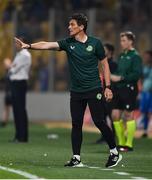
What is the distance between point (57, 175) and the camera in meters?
13.3

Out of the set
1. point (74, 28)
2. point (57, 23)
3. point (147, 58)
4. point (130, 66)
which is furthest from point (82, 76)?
point (57, 23)

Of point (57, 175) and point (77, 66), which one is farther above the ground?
point (77, 66)

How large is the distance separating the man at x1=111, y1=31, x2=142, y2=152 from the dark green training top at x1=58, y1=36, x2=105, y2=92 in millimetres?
3851

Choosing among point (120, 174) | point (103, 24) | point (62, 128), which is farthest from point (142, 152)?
point (103, 24)

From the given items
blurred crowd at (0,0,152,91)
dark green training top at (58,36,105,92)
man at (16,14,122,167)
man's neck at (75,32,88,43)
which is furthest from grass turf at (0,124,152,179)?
blurred crowd at (0,0,152,91)

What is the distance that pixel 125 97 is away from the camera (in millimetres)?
19266

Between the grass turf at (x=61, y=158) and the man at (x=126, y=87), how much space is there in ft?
1.27

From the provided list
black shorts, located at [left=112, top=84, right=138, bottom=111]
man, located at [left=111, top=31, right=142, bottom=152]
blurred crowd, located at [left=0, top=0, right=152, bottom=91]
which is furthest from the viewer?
blurred crowd, located at [left=0, top=0, right=152, bottom=91]

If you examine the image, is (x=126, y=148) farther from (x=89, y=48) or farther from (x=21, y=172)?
(x=21, y=172)

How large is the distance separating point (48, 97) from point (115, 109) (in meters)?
14.7

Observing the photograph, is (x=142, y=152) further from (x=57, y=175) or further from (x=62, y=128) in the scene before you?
(x=62, y=128)

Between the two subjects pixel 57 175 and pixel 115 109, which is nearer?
pixel 57 175

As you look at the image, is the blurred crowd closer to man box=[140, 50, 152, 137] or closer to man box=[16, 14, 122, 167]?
man box=[140, 50, 152, 137]

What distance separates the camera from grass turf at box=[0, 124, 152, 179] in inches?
537
